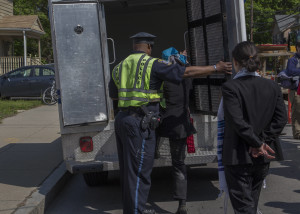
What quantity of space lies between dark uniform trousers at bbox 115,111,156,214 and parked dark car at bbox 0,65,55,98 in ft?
48.7

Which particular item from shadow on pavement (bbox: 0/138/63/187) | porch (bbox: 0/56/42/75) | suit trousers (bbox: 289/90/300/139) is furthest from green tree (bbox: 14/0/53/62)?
suit trousers (bbox: 289/90/300/139)

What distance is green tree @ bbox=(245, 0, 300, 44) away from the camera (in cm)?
5325

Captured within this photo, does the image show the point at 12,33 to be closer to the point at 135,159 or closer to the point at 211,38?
the point at 211,38

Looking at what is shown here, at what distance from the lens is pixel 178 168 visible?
16.5 feet

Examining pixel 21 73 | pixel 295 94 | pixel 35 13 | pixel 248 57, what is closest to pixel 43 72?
pixel 21 73

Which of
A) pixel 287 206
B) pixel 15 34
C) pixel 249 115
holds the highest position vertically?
pixel 15 34

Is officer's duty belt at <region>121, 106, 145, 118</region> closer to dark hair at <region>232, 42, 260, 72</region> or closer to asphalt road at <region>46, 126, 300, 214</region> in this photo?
dark hair at <region>232, 42, 260, 72</region>

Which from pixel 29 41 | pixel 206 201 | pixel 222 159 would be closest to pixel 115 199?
pixel 206 201

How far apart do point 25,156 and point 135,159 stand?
421 centimetres

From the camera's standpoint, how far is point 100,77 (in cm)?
538

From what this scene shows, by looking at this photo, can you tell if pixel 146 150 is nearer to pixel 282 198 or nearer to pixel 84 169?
pixel 84 169

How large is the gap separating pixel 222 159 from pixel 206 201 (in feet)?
7.39

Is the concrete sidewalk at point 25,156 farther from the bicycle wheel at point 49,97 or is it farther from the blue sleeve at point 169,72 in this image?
the bicycle wheel at point 49,97

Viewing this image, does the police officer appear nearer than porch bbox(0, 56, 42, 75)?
Yes
